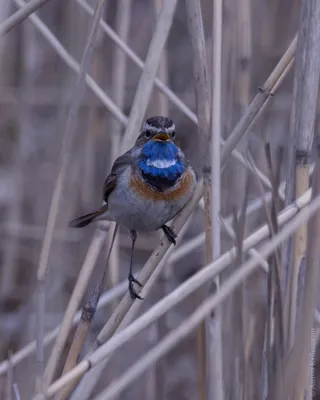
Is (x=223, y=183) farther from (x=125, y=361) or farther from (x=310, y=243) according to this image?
(x=125, y=361)

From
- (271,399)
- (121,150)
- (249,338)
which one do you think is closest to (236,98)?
(121,150)

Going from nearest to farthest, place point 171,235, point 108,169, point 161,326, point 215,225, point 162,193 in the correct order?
point 215,225, point 171,235, point 162,193, point 108,169, point 161,326

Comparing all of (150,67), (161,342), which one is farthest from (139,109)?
(161,342)

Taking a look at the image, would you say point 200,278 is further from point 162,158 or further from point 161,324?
point 161,324

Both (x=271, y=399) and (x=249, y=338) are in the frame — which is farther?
(x=249, y=338)

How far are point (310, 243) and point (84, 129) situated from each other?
1765 mm

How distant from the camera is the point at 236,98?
2311 mm

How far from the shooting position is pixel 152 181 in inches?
102

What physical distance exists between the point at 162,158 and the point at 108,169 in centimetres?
63

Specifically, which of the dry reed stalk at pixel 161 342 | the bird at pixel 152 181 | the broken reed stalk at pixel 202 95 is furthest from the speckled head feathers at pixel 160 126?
the dry reed stalk at pixel 161 342

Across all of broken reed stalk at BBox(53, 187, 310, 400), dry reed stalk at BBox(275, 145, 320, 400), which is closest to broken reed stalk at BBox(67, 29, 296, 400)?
broken reed stalk at BBox(53, 187, 310, 400)

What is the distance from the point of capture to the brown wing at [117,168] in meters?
2.67

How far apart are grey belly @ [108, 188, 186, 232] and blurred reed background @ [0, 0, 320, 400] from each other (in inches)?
6.3

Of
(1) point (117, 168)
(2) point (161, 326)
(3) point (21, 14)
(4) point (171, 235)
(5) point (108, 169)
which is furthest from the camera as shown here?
(2) point (161, 326)
